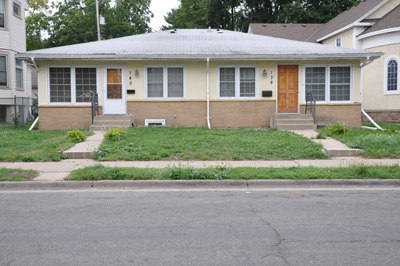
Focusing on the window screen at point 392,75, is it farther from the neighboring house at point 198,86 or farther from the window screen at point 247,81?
the window screen at point 247,81

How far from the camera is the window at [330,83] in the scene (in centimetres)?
1817

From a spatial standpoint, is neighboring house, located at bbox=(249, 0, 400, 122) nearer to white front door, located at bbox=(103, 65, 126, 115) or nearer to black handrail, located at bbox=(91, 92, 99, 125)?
white front door, located at bbox=(103, 65, 126, 115)

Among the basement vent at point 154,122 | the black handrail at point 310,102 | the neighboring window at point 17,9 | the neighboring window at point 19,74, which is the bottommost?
the basement vent at point 154,122

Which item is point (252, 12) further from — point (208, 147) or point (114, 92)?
point (208, 147)

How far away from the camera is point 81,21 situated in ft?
141

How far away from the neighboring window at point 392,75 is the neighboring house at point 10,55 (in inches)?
830

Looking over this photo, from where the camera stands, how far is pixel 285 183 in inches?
330

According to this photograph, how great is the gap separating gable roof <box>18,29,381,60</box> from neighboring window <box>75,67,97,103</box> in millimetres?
964

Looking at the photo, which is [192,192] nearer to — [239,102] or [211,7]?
[239,102]

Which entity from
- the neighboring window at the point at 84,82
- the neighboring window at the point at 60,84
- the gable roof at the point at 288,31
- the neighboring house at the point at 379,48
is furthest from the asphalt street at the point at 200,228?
the gable roof at the point at 288,31

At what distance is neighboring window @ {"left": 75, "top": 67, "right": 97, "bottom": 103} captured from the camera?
58.2 ft

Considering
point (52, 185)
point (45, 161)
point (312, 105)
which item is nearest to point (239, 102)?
point (312, 105)

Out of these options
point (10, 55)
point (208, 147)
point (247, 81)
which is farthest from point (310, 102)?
point (10, 55)

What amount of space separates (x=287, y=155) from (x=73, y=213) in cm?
704
